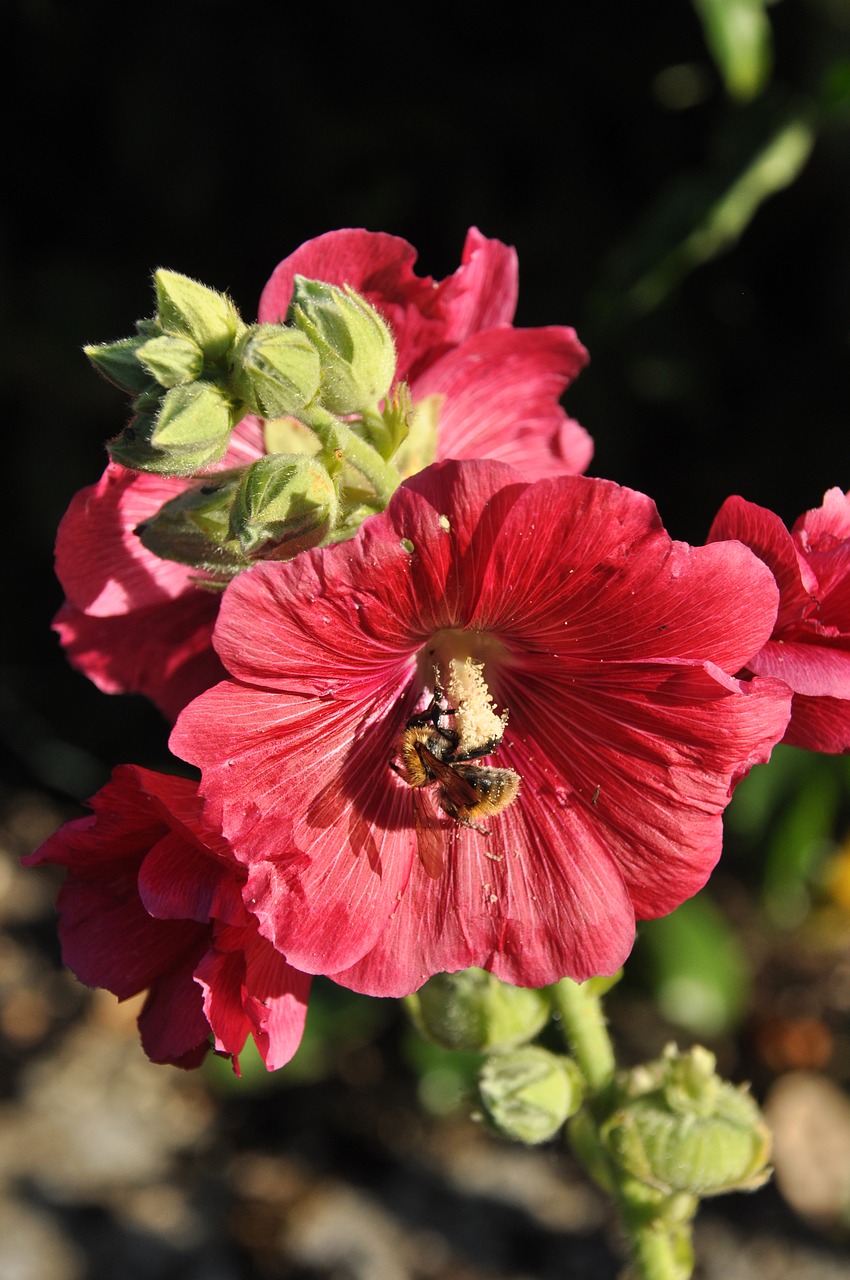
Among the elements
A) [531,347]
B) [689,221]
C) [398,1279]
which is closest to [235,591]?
[531,347]

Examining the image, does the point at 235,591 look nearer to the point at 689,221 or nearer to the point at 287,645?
the point at 287,645

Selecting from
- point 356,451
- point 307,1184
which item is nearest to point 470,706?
point 356,451

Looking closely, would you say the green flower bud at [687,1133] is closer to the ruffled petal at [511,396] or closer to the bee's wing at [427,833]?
the bee's wing at [427,833]

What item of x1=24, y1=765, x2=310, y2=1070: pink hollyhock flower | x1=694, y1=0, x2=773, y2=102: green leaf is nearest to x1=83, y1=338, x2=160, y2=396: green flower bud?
x1=24, y1=765, x2=310, y2=1070: pink hollyhock flower

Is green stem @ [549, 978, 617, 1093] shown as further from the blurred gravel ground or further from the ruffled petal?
the blurred gravel ground

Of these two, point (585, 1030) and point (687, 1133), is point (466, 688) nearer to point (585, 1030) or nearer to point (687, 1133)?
point (585, 1030)

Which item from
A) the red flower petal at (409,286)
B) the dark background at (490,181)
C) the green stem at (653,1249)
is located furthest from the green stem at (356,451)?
the dark background at (490,181)
